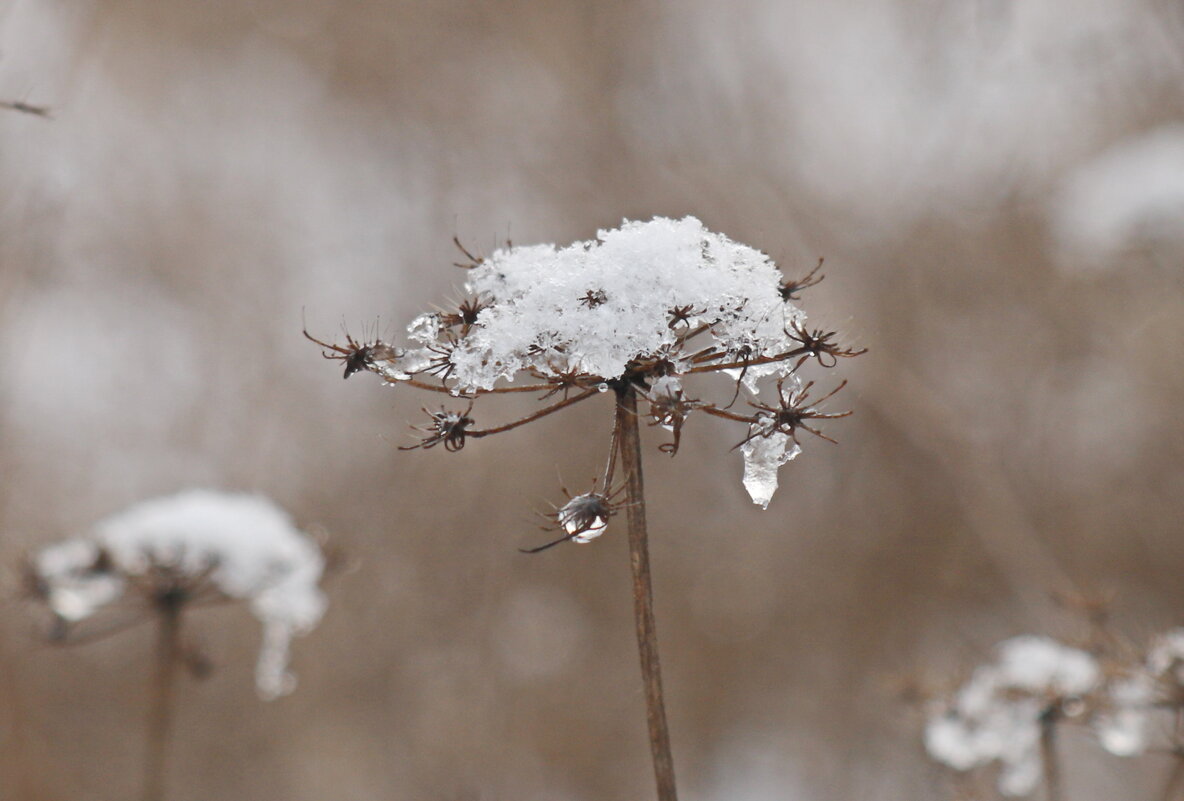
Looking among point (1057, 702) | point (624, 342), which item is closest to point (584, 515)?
point (624, 342)

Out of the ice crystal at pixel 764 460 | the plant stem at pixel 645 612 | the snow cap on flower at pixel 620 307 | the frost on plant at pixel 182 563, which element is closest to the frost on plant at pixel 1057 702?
the ice crystal at pixel 764 460

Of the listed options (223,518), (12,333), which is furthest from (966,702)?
(12,333)

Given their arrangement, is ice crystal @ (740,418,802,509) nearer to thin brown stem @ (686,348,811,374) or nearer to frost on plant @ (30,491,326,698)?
thin brown stem @ (686,348,811,374)

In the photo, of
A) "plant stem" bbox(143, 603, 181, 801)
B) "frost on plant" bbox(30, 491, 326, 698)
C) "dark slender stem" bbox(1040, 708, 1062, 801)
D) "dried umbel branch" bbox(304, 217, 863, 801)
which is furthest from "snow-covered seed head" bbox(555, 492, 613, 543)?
"frost on plant" bbox(30, 491, 326, 698)

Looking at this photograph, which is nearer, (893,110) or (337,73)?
(893,110)

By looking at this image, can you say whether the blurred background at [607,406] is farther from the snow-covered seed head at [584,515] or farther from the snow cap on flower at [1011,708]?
the snow-covered seed head at [584,515]

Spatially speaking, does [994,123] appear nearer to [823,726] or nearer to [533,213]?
[533,213]
